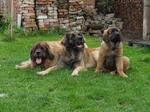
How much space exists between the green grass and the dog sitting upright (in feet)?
0.51

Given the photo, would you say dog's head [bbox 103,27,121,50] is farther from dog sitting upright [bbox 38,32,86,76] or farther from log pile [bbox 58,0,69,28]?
log pile [bbox 58,0,69,28]

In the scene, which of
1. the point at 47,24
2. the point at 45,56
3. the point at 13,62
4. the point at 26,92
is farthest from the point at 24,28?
the point at 26,92

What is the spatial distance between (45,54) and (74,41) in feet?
2.09

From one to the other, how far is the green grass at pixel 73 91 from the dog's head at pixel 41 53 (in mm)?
207

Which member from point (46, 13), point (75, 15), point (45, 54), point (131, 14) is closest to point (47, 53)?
point (45, 54)

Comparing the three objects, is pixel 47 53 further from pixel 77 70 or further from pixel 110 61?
pixel 110 61

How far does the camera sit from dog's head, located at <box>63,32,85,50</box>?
9750 millimetres

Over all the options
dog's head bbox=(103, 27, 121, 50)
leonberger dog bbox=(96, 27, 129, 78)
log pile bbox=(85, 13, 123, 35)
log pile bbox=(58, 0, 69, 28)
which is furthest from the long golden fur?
log pile bbox=(58, 0, 69, 28)

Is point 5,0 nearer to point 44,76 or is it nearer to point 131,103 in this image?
point 44,76

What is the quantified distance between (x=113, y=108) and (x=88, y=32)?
912cm

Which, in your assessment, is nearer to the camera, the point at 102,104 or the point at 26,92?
the point at 102,104

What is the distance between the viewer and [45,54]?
10.0 meters

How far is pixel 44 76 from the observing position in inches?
380

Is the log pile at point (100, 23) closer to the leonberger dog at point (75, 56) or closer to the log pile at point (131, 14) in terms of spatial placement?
the log pile at point (131, 14)
